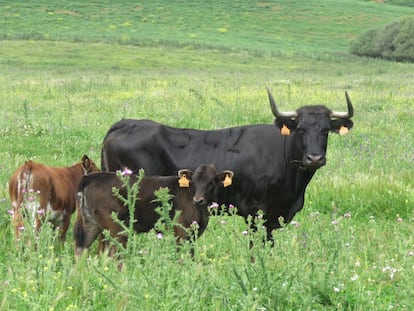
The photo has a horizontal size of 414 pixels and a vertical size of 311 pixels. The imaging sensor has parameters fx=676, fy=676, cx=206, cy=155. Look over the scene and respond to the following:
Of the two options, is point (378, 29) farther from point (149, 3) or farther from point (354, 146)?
point (354, 146)

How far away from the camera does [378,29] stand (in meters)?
68.7

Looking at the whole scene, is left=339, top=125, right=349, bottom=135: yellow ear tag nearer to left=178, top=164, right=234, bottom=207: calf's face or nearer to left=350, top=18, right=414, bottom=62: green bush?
left=178, top=164, right=234, bottom=207: calf's face

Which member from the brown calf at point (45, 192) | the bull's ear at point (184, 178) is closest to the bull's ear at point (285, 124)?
the bull's ear at point (184, 178)

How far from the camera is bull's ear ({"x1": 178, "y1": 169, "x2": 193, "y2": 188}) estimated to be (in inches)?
251

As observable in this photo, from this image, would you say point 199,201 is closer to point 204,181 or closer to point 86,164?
point 204,181

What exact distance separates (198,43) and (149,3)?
28.9 meters

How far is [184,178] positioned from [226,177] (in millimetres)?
482

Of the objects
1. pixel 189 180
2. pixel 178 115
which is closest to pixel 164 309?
pixel 189 180

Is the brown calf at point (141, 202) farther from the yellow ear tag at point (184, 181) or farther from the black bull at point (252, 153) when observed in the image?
the black bull at point (252, 153)

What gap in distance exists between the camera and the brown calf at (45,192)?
245 inches

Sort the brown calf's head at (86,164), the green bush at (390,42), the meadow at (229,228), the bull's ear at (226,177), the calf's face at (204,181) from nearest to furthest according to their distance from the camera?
the meadow at (229,228) < the calf's face at (204,181) < the bull's ear at (226,177) < the brown calf's head at (86,164) < the green bush at (390,42)

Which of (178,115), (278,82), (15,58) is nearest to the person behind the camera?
(178,115)

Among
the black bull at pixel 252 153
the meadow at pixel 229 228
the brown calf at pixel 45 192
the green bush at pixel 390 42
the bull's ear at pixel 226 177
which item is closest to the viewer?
the meadow at pixel 229 228

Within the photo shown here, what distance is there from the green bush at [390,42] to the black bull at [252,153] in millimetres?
58393
